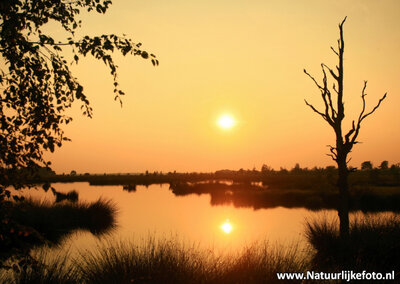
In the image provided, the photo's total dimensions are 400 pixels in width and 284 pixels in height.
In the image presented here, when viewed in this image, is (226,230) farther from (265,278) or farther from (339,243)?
(265,278)

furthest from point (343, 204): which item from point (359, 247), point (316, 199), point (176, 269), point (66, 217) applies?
point (316, 199)

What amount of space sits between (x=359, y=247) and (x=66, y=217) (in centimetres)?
1706

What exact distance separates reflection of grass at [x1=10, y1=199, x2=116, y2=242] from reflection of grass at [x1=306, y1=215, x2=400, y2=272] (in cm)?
1194

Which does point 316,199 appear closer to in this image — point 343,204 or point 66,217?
point 66,217

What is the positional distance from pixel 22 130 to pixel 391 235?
11328 millimetres

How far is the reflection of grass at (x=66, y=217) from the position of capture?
19.0 metres

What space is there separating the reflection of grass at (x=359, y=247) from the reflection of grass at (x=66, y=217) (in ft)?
39.2

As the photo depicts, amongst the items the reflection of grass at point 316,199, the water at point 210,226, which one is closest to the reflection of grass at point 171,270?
the water at point 210,226

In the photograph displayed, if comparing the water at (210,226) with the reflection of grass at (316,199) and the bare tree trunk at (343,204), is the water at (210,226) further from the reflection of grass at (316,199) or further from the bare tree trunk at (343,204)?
the reflection of grass at (316,199)

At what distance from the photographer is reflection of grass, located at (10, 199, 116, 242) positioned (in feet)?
62.4

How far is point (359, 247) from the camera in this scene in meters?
11.5

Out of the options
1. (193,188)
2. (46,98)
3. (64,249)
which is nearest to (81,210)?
(64,249)

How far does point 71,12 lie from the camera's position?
536cm

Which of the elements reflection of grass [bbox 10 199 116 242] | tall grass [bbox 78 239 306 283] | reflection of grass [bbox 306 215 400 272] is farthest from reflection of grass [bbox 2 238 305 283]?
Result: reflection of grass [bbox 10 199 116 242]
